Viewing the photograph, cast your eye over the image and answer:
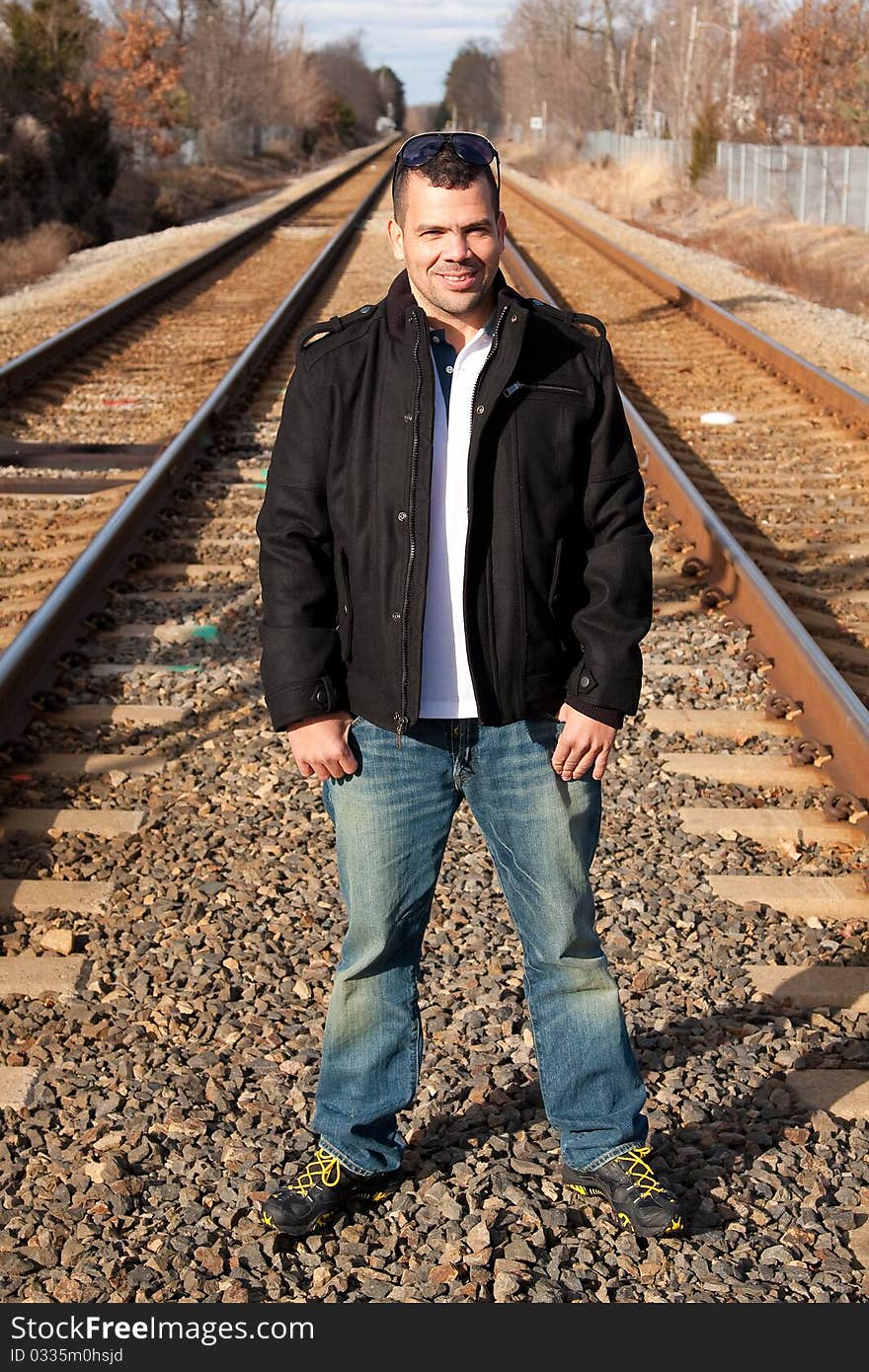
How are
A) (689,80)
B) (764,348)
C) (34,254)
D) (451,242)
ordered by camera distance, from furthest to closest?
(689,80), (34,254), (764,348), (451,242)

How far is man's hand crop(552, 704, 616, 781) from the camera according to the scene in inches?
105

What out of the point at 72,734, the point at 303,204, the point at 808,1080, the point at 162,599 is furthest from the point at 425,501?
the point at 303,204

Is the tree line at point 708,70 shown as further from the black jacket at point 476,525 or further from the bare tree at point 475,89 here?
the bare tree at point 475,89

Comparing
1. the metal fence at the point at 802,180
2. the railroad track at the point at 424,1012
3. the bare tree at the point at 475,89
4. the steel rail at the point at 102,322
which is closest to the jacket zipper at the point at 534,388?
the railroad track at the point at 424,1012

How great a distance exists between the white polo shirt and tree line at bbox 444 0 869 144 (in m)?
28.7

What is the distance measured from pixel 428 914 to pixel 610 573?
2.39ft

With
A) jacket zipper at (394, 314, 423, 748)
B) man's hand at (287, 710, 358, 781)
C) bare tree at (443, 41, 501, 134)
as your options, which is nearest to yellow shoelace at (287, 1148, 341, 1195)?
man's hand at (287, 710, 358, 781)

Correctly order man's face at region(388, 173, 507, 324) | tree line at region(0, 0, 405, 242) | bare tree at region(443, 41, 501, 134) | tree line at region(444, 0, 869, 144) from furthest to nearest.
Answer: bare tree at region(443, 41, 501, 134)
tree line at region(444, 0, 869, 144)
tree line at region(0, 0, 405, 242)
man's face at region(388, 173, 507, 324)

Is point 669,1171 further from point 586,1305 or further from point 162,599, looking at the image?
point 162,599

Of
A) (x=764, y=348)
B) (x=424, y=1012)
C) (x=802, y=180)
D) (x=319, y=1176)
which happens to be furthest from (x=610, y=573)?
(x=802, y=180)

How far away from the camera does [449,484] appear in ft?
8.59

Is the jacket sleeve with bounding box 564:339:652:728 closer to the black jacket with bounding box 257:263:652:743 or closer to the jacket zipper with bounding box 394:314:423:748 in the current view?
the black jacket with bounding box 257:263:652:743

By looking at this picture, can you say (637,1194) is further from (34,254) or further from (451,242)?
(34,254)

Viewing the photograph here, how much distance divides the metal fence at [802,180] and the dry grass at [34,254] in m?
14.0
